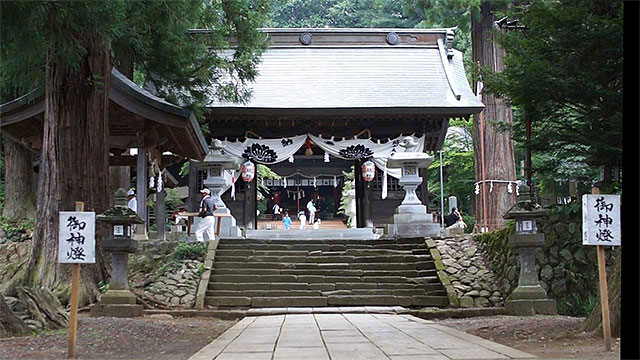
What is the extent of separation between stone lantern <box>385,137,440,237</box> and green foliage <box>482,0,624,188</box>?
5.81 meters

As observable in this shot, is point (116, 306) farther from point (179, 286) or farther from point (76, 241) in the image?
point (76, 241)

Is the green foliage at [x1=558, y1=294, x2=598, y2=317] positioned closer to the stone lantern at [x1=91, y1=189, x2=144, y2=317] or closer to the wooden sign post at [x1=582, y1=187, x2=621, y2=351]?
the wooden sign post at [x1=582, y1=187, x2=621, y2=351]

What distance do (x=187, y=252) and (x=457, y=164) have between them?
1536 centimetres

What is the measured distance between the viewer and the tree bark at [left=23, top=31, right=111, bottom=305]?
9633mm

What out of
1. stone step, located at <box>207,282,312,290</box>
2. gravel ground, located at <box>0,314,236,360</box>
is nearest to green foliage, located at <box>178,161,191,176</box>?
stone step, located at <box>207,282,312,290</box>

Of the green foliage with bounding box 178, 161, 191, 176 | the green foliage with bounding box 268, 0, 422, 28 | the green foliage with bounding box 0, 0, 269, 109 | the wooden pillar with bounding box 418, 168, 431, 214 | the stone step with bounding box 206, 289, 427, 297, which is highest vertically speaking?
the green foliage with bounding box 268, 0, 422, 28

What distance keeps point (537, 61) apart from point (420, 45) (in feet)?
46.3

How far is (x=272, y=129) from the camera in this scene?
18906 millimetres

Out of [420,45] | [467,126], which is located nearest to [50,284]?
[420,45]

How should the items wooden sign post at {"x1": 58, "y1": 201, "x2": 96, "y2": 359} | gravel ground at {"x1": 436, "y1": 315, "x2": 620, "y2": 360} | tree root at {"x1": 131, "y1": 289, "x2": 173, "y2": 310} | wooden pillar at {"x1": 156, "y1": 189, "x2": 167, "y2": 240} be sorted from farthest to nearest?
wooden pillar at {"x1": 156, "y1": 189, "x2": 167, "y2": 240}, tree root at {"x1": 131, "y1": 289, "x2": 173, "y2": 310}, wooden sign post at {"x1": 58, "y1": 201, "x2": 96, "y2": 359}, gravel ground at {"x1": 436, "y1": 315, "x2": 620, "y2": 360}

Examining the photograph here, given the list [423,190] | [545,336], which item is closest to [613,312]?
[545,336]

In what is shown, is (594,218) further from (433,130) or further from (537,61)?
(433,130)

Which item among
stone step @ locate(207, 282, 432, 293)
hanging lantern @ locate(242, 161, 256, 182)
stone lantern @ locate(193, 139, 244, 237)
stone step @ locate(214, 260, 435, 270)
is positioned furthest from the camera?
hanging lantern @ locate(242, 161, 256, 182)

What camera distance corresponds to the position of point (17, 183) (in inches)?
623
